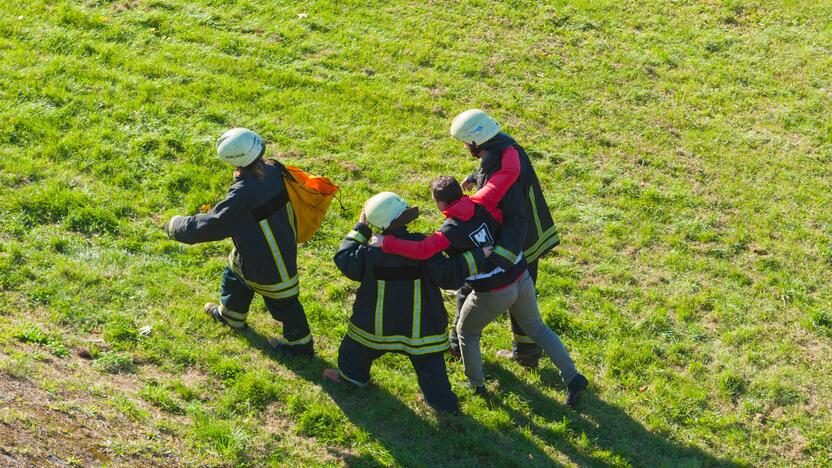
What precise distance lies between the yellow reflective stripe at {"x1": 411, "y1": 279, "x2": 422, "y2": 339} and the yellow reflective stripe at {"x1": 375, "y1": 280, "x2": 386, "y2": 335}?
0.24 meters

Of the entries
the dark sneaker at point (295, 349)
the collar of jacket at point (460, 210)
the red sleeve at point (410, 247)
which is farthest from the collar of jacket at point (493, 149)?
the dark sneaker at point (295, 349)

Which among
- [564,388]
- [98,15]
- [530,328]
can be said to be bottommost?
[564,388]

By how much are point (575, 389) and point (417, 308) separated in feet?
5.11

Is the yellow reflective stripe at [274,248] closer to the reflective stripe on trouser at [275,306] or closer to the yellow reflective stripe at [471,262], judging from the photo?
the reflective stripe on trouser at [275,306]

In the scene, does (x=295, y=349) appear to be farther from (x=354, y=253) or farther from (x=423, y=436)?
(x=354, y=253)

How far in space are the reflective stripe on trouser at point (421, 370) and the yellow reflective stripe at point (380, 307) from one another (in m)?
0.25

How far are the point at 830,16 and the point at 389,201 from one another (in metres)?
10.4

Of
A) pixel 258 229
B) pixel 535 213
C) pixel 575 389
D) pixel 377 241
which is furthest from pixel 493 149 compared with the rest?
pixel 575 389

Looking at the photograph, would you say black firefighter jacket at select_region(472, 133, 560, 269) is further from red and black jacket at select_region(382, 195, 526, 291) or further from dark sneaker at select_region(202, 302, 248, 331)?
dark sneaker at select_region(202, 302, 248, 331)

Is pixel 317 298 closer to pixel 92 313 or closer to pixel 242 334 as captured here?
pixel 242 334

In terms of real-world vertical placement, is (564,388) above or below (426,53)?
below

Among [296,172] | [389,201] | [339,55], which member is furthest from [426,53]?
[389,201]

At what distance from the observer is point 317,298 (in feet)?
27.8

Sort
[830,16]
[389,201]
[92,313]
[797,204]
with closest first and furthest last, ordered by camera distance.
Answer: [389,201] → [92,313] → [797,204] → [830,16]
